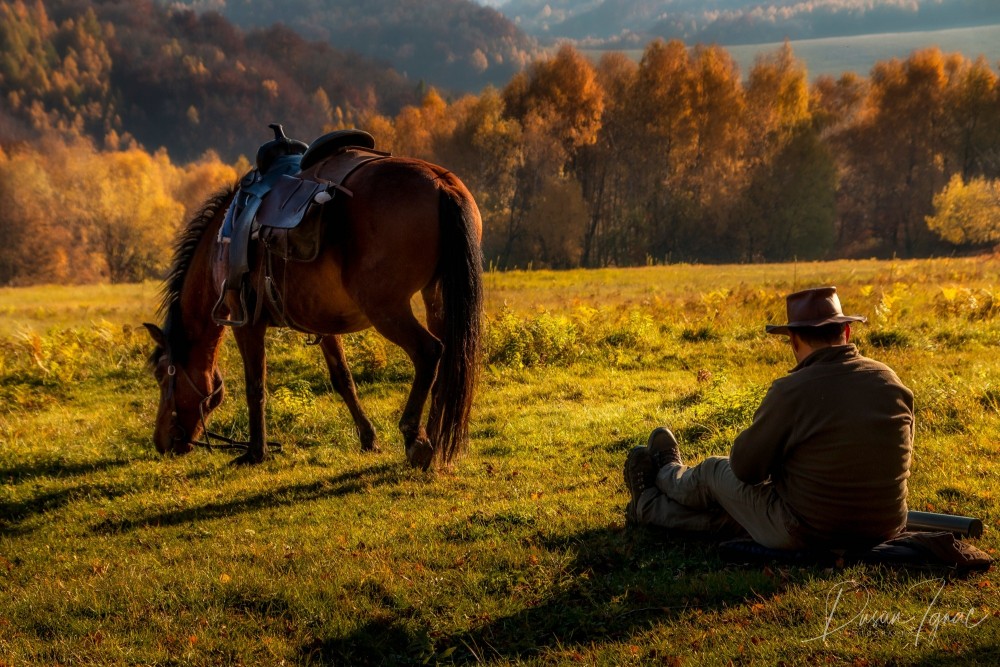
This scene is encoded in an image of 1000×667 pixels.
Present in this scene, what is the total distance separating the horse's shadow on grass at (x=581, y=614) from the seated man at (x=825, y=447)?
399 millimetres

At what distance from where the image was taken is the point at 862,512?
4.05 meters

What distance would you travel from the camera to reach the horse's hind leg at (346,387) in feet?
25.2

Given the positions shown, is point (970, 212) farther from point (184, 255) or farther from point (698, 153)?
point (184, 255)

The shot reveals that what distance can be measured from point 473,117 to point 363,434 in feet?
Answer: 146

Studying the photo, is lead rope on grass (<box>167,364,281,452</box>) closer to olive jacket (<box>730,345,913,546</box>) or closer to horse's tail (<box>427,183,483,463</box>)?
horse's tail (<box>427,183,483,463</box>)

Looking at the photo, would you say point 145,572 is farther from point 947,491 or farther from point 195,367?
point 947,491

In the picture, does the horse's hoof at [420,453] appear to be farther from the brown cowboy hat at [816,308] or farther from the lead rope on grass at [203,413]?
the brown cowboy hat at [816,308]

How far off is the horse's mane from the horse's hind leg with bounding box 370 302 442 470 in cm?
267

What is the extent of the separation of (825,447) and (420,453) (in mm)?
3338

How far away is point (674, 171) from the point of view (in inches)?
2137

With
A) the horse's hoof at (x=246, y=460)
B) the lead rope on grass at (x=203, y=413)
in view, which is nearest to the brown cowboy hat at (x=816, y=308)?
the horse's hoof at (x=246, y=460)

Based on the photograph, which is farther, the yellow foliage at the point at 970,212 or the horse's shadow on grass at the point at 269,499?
the yellow foliage at the point at 970,212
